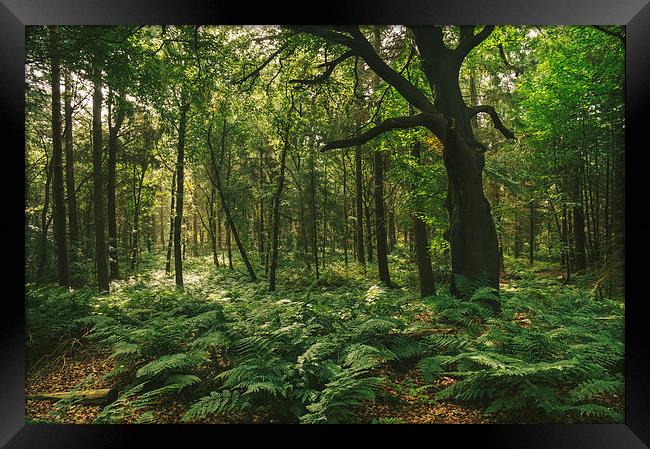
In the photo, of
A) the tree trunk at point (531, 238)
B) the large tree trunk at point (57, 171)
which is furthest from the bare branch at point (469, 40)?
the large tree trunk at point (57, 171)

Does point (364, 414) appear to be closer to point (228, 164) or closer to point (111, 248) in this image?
point (111, 248)

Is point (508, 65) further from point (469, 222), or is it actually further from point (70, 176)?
point (70, 176)

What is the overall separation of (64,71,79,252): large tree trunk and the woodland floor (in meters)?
1.32

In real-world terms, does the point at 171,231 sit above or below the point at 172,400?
above

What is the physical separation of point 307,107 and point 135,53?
233 centimetres

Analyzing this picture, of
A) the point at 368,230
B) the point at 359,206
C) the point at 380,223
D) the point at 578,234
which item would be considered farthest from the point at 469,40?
the point at 368,230

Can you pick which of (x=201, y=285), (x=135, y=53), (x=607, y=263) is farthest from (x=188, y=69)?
(x=607, y=263)

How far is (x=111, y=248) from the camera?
4414mm

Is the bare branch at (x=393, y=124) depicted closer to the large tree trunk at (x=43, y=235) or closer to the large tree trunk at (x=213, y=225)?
the large tree trunk at (x=213, y=225)

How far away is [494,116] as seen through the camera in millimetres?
4020

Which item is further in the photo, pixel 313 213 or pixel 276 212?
pixel 313 213

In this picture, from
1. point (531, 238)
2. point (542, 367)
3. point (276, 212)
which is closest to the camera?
point (542, 367)

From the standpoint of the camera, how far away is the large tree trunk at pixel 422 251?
4.99 meters
